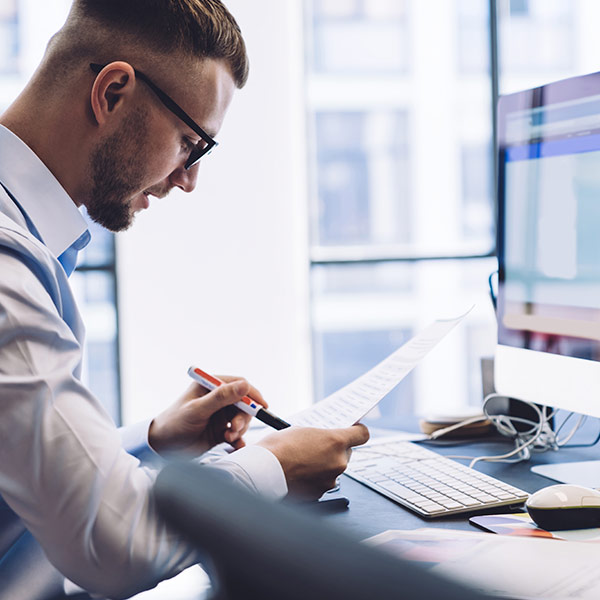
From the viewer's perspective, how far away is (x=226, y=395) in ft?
2.98

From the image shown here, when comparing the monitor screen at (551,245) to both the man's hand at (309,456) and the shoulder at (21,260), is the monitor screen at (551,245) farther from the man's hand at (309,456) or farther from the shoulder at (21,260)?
the shoulder at (21,260)

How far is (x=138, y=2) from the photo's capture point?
917 millimetres

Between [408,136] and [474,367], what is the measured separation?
17.1ft

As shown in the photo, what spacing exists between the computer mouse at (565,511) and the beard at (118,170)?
2.06ft

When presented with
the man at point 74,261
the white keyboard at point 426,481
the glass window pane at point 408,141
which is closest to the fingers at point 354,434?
the man at point 74,261

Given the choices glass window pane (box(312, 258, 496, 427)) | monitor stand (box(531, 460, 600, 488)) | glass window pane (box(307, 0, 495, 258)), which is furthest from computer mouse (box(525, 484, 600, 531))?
glass window pane (box(312, 258, 496, 427))

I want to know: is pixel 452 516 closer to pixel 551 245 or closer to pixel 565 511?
pixel 565 511

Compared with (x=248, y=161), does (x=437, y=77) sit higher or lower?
higher

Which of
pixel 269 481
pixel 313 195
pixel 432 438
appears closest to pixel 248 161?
pixel 313 195

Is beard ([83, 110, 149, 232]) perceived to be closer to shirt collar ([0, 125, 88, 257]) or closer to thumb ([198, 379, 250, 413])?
shirt collar ([0, 125, 88, 257])

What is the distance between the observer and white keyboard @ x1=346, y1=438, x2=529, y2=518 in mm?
842

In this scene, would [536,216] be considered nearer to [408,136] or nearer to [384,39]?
[408,136]

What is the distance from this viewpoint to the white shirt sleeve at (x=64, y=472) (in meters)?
0.55

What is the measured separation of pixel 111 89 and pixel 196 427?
17.7 inches
